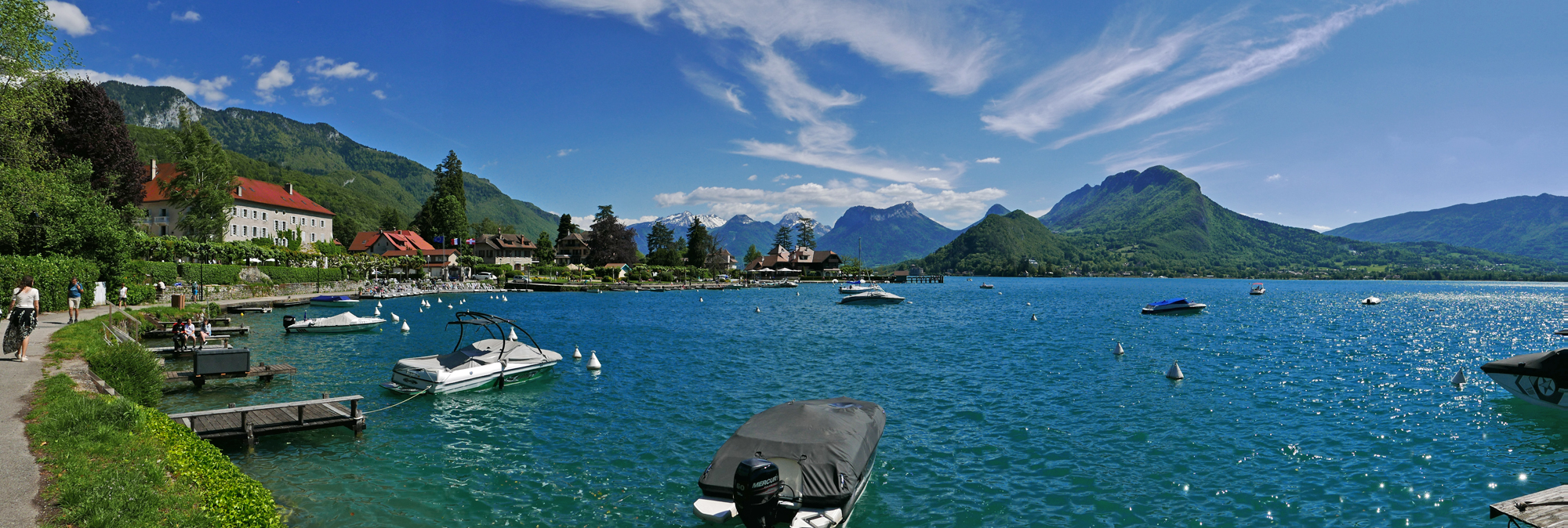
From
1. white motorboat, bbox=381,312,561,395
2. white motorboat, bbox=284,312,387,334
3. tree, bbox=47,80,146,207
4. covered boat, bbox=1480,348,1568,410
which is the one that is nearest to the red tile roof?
tree, bbox=47,80,146,207

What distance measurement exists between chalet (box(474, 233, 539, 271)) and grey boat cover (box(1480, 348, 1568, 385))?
129m

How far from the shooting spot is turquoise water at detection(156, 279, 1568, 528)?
12805 millimetres

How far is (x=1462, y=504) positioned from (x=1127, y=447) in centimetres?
627

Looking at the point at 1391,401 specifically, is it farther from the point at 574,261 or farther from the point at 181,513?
the point at 574,261

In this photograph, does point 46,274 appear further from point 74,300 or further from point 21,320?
point 21,320

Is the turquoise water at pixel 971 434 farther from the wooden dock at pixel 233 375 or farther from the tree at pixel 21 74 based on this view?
the tree at pixel 21 74

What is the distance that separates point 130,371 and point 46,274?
24359 millimetres

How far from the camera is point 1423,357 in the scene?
34.9 metres

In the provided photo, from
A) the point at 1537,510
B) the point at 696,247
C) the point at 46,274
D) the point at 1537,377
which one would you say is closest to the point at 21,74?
the point at 46,274

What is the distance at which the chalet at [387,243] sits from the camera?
392 feet

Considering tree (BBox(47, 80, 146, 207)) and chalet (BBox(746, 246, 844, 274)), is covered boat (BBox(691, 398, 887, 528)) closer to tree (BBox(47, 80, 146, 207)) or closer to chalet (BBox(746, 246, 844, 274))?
tree (BBox(47, 80, 146, 207))

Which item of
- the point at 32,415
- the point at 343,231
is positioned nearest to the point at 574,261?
the point at 343,231

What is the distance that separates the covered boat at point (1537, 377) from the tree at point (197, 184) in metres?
102

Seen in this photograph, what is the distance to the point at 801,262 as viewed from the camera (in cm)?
18125
